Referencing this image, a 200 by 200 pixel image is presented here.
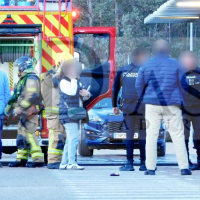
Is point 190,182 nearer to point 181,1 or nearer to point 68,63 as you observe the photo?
point 68,63

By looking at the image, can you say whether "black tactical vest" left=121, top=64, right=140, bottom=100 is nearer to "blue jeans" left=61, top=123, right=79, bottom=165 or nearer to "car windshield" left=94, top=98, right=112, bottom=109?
"blue jeans" left=61, top=123, right=79, bottom=165

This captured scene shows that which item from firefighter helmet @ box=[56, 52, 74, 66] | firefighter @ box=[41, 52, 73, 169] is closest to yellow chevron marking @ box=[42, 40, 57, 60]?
firefighter @ box=[41, 52, 73, 169]

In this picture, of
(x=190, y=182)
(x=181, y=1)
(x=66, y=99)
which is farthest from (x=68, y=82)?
(x=181, y=1)

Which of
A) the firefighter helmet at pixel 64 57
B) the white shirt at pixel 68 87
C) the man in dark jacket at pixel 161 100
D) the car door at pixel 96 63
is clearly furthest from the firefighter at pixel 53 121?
the man in dark jacket at pixel 161 100

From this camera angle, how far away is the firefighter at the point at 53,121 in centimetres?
1149

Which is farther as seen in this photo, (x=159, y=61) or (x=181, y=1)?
(x=181, y=1)

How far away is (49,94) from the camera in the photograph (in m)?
11.5

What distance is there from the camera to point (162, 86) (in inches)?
409

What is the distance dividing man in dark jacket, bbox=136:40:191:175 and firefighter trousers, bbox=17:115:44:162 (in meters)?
2.06

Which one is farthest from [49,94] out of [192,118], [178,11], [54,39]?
[178,11]

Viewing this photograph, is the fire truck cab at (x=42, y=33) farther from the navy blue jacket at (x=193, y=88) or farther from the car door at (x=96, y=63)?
the navy blue jacket at (x=193, y=88)

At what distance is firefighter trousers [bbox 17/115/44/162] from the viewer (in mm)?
11711

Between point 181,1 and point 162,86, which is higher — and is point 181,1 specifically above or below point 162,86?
above

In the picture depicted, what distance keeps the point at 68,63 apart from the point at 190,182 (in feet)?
9.46
